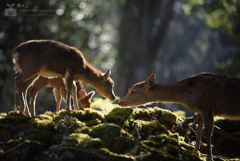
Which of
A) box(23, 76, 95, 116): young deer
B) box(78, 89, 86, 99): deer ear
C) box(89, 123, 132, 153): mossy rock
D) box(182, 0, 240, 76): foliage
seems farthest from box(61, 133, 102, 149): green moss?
box(182, 0, 240, 76): foliage

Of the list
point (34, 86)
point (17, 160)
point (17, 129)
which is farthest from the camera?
point (34, 86)

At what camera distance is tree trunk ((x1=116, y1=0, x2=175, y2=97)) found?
73.6ft

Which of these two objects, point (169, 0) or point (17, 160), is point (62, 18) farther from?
point (17, 160)

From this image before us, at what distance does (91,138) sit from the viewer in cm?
509

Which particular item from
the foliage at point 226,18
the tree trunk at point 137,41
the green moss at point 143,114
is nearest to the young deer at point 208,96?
the green moss at point 143,114

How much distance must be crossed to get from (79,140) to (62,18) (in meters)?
15.6

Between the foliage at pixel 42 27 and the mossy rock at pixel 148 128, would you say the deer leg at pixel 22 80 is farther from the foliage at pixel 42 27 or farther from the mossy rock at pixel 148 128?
the foliage at pixel 42 27

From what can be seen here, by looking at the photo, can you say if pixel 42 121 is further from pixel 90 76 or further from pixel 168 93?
pixel 168 93

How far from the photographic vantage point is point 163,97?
7355 millimetres

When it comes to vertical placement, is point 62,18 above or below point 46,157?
above

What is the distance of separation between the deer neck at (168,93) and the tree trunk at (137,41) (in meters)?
14.5

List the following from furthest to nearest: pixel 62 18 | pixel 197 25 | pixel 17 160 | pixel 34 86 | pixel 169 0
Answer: pixel 197 25
pixel 169 0
pixel 62 18
pixel 34 86
pixel 17 160

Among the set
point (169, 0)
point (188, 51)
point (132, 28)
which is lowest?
point (188, 51)

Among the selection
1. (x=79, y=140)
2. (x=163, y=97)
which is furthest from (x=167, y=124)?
(x=79, y=140)
